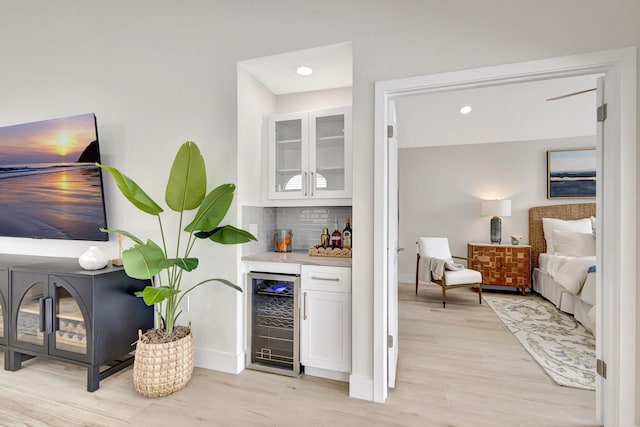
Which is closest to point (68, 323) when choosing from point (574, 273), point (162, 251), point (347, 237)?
point (162, 251)

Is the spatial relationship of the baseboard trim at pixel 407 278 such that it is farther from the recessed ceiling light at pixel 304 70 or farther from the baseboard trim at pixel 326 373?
the recessed ceiling light at pixel 304 70

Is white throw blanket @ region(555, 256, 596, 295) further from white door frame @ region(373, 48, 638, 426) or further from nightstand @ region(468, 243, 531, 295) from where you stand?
white door frame @ region(373, 48, 638, 426)

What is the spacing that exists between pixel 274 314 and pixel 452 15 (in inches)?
96.8

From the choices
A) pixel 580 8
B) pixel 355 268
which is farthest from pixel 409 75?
pixel 355 268

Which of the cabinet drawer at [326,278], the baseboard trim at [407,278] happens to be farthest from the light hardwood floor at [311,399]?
the baseboard trim at [407,278]

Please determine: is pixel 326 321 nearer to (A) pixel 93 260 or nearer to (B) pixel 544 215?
(A) pixel 93 260

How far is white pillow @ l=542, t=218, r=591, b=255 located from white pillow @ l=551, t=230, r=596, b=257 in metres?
0.17

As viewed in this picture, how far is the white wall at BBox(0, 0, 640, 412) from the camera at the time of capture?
1.83 metres

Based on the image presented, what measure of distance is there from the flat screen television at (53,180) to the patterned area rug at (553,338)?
4.02 meters

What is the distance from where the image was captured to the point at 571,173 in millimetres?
4969

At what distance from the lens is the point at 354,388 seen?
6.84 feet

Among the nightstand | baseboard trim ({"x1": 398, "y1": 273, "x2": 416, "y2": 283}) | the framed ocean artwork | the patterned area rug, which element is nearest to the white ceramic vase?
the patterned area rug

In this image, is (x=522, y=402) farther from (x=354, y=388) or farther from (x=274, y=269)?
(x=274, y=269)

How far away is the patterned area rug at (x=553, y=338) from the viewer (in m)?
2.39
